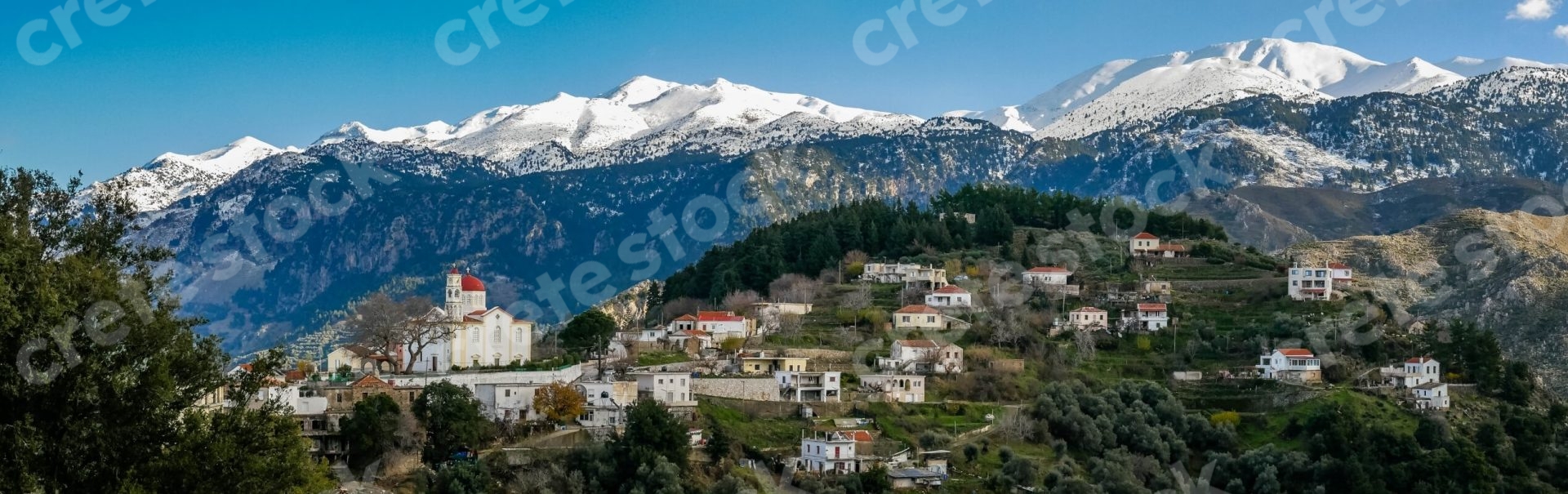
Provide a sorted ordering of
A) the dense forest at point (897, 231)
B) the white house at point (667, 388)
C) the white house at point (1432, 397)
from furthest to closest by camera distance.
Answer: the dense forest at point (897, 231) < the white house at point (1432, 397) < the white house at point (667, 388)

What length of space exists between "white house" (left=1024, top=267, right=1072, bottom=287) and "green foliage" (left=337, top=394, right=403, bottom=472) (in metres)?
32.9

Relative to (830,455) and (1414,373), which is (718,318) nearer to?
(830,455)

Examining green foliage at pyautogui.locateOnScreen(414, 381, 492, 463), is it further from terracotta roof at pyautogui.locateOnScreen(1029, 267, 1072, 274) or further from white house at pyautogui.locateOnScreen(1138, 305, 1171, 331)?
terracotta roof at pyautogui.locateOnScreen(1029, 267, 1072, 274)

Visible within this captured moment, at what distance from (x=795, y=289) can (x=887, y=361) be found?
14163 millimetres

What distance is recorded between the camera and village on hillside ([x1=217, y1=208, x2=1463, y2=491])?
44281mm

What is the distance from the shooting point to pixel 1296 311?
61.8 metres

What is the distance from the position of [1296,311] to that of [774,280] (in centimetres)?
2156

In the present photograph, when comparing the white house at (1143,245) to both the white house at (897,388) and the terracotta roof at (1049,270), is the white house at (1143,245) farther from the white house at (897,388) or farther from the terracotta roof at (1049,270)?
the white house at (897,388)

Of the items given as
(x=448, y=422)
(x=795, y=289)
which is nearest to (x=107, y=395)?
(x=448, y=422)

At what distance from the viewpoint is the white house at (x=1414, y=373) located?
54.9m

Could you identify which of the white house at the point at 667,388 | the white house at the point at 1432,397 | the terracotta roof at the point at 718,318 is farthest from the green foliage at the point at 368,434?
the white house at the point at 1432,397

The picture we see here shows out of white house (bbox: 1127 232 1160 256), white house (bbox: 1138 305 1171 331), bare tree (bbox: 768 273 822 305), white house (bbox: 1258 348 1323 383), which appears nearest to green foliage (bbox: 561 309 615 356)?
bare tree (bbox: 768 273 822 305)

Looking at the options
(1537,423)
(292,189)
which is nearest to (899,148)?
(292,189)

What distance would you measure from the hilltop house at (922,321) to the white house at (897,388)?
8.72m
